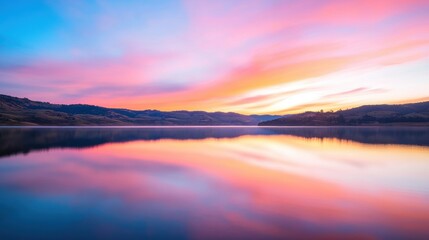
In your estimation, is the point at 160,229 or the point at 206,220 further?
the point at 206,220

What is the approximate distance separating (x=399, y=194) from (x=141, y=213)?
54.0 ft

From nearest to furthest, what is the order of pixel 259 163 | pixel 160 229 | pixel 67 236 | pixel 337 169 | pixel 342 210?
1. pixel 67 236
2. pixel 160 229
3. pixel 342 210
4. pixel 337 169
5. pixel 259 163

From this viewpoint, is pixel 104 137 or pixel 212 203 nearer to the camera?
pixel 212 203

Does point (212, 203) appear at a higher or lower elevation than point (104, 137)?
lower

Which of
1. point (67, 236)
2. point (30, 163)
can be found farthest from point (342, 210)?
point (30, 163)

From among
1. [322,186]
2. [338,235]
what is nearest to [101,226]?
[338,235]

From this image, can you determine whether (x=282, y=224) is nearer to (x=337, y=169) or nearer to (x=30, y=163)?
(x=337, y=169)

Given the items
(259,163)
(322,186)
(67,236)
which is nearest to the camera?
(67,236)

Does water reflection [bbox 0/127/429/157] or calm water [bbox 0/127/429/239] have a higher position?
water reflection [bbox 0/127/429/157]

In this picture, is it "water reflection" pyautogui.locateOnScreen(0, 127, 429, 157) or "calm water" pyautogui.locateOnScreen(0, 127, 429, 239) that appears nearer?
"calm water" pyautogui.locateOnScreen(0, 127, 429, 239)

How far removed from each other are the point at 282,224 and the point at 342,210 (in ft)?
14.8

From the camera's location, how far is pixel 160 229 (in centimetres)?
1168

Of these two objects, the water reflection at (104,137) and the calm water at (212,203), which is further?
the water reflection at (104,137)

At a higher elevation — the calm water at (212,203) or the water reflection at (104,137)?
the water reflection at (104,137)
